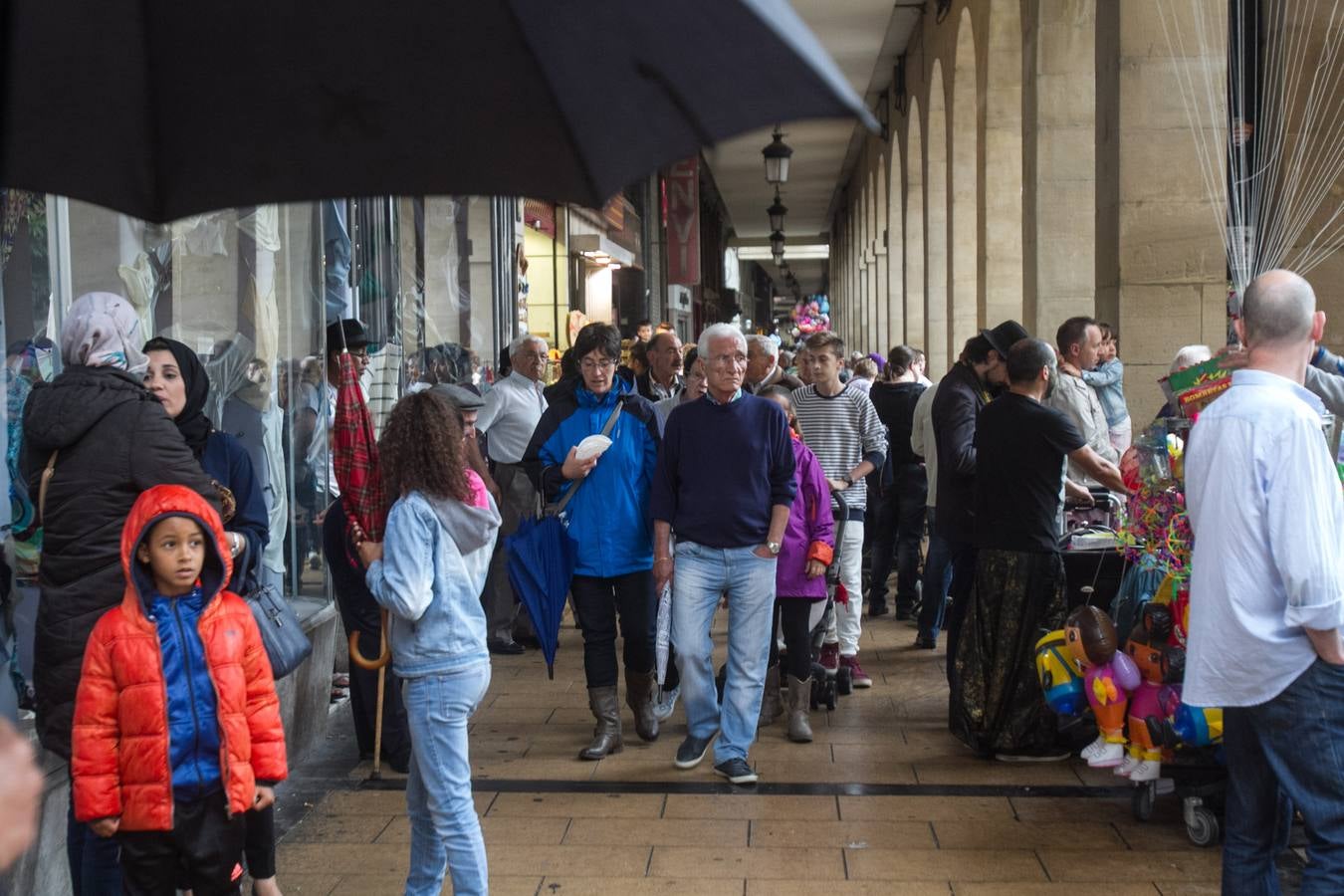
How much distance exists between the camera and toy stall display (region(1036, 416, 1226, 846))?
5074 mm

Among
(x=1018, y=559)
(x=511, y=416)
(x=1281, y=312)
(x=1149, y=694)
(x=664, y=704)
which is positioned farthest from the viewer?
(x=511, y=416)

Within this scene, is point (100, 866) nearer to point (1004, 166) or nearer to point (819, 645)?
point (819, 645)

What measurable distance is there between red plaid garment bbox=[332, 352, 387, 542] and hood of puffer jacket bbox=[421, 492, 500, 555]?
131 cm

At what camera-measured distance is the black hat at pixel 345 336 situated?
7.40 meters

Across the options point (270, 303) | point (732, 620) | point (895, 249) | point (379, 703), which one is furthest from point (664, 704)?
point (895, 249)

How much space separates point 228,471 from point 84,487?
88 centimetres

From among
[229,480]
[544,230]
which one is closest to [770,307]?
[544,230]

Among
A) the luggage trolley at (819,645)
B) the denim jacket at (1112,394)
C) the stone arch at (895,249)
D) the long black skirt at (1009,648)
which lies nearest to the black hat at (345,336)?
the luggage trolley at (819,645)

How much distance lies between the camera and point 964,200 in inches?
714

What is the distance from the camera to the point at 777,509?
5.99 metres

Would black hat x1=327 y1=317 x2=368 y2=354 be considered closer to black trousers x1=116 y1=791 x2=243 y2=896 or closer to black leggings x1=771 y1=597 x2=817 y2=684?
black leggings x1=771 y1=597 x2=817 y2=684

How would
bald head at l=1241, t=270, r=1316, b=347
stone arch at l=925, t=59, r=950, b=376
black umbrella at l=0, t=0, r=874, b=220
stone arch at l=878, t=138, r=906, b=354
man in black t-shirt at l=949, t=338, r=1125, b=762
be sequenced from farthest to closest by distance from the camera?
stone arch at l=878, t=138, r=906, b=354, stone arch at l=925, t=59, r=950, b=376, man in black t-shirt at l=949, t=338, r=1125, b=762, bald head at l=1241, t=270, r=1316, b=347, black umbrella at l=0, t=0, r=874, b=220

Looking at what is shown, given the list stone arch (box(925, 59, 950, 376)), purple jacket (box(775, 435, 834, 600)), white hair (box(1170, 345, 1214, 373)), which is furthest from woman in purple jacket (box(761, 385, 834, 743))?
stone arch (box(925, 59, 950, 376))

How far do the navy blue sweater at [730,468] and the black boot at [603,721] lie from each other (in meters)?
0.83
